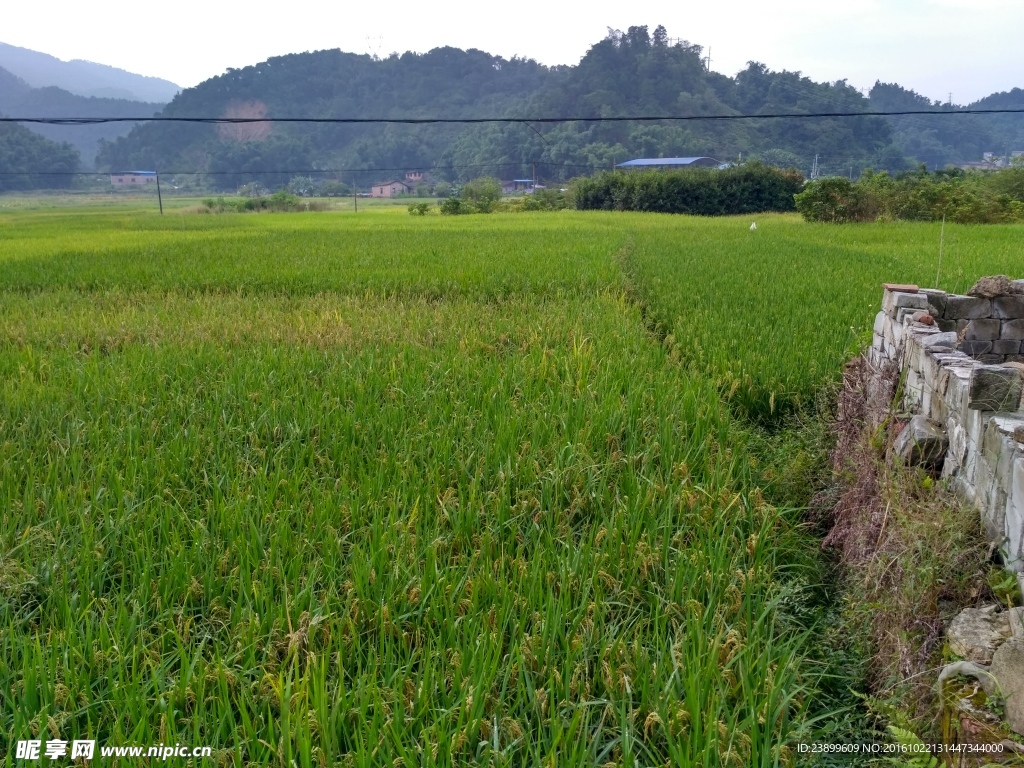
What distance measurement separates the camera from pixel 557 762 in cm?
151

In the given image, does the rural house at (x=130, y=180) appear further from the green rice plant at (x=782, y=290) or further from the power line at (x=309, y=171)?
the green rice plant at (x=782, y=290)

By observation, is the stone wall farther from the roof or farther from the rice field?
the roof

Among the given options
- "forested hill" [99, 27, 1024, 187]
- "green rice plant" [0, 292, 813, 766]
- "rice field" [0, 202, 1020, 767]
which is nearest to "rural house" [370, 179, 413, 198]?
"forested hill" [99, 27, 1024, 187]

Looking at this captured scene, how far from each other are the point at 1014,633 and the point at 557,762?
3.69ft

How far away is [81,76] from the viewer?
169 meters

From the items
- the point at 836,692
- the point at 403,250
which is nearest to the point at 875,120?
the point at 403,250

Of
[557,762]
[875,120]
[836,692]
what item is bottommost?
[836,692]

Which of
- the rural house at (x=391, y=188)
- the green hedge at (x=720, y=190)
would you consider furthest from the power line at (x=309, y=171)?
the green hedge at (x=720, y=190)

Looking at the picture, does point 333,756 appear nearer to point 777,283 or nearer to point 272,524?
point 272,524

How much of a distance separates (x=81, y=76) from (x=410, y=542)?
20240 cm

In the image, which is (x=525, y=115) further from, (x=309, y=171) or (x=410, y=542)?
(x=410, y=542)

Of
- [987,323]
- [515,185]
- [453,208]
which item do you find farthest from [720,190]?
[515,185]

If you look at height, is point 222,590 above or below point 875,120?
below

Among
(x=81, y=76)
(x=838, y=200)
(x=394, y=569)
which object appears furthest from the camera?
(x=81, y=76)
